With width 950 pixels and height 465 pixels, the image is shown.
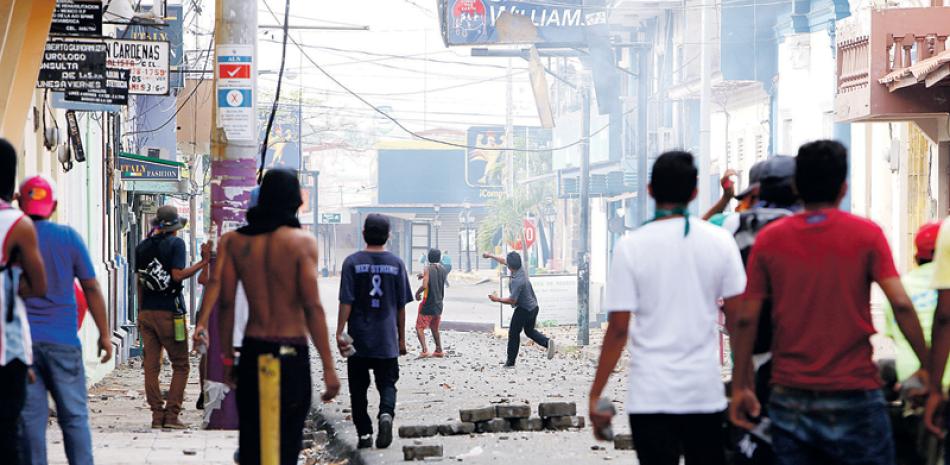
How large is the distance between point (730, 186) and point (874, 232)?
2262 mm

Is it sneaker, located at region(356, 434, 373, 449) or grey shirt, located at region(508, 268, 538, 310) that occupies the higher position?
grey shirt, located at region(508, 268, 538, 310)

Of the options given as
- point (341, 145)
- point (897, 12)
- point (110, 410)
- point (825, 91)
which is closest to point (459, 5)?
point (825, 91)

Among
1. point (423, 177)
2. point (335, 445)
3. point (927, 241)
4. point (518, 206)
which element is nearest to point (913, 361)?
point (927, 241)

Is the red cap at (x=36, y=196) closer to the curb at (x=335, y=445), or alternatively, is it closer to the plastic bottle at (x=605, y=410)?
the plastic bottle at (x=605, y=410)

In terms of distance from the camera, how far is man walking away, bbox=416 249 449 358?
23125mm

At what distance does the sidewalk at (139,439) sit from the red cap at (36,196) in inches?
126

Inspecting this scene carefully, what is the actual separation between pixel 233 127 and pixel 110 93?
4643mm

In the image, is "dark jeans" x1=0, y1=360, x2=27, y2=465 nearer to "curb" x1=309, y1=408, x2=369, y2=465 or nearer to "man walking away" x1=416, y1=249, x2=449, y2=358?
"curb" x1=309, y1=408, x2=369, y2=465

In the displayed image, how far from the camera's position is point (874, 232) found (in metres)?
5.41

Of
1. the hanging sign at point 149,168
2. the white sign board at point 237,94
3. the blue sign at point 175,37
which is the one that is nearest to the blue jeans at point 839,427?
the white sign board at point 237,94

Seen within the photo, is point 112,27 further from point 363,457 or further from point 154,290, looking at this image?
point 363,457

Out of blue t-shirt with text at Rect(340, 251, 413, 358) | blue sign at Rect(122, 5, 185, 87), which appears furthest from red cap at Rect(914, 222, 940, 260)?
blue sign at Rect(122, 5, 185, 87)

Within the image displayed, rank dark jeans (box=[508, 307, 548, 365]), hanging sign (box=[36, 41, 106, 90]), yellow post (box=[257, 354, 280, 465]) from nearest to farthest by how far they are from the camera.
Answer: yellow post (box=[257, 354, 280, 465]), hanging sign (box=[36, 41, 106, 90]), dark jeans (box=[508, 307, 548, 365])

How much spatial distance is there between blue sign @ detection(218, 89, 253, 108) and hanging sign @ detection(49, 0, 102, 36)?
134 inches
